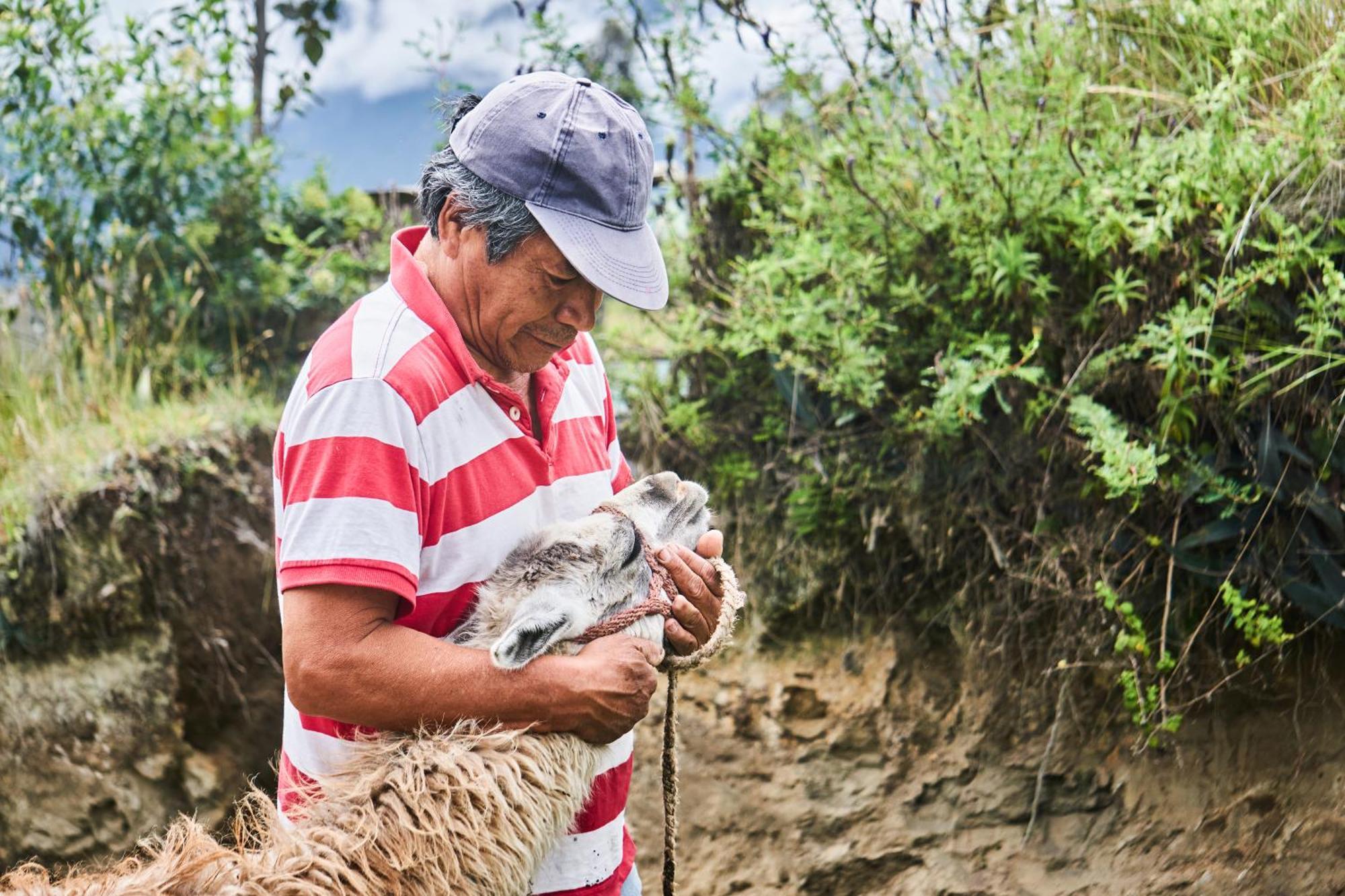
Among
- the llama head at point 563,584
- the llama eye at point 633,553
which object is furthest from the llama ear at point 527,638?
the llama eye at point 633,553

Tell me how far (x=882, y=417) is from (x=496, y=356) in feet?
7.29

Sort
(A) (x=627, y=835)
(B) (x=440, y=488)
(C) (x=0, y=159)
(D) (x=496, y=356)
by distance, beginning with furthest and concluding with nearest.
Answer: (C) (x=0, y=159)
(A) (x=627, y=835)
(D) (x=496, y=356)
(B) (x=440, y=488)

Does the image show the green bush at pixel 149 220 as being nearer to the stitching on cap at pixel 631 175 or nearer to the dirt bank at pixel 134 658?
the dirt bank at pixel 134 658

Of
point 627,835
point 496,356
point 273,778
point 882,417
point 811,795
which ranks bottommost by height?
point 273,778

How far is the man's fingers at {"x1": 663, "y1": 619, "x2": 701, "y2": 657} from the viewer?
2.11 metres

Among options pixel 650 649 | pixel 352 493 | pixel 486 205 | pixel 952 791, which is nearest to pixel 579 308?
pixel 486 205

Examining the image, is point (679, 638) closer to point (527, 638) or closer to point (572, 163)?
point (527, 638)

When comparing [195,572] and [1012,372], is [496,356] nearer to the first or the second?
[1012,372]

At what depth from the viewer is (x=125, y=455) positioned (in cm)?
520

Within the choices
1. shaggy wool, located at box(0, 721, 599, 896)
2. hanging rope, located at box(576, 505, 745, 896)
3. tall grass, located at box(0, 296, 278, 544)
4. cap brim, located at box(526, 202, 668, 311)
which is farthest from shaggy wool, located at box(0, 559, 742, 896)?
tall grass, located at box(0, 296, 278, 544)

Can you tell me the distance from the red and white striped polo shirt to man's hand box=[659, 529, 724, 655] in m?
0.23

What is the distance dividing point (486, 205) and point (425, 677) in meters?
0.87

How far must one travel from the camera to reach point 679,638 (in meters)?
2.12

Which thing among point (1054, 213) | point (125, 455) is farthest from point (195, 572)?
point (1054, 213)
